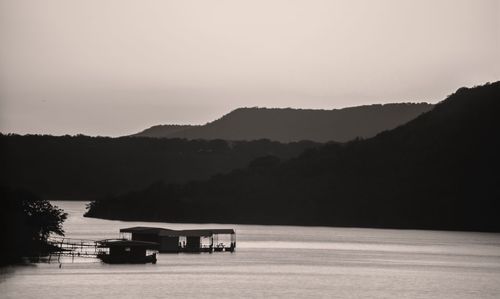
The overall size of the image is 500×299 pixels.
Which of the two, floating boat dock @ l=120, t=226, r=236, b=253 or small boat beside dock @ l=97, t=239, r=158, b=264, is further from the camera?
floating boat dock @ l=120, t=226, r=236, b=253

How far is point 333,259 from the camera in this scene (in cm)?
14700

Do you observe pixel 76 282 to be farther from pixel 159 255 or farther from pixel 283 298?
pixel 159 255

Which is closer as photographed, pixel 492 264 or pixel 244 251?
pixel 492 264

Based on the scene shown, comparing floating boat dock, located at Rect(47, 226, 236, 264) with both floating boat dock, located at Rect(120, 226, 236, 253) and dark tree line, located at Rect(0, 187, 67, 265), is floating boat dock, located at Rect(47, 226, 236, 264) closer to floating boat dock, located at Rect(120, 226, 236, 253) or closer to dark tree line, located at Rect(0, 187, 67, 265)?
floating boat dock, located at Rect(120, 226, 236, 253)

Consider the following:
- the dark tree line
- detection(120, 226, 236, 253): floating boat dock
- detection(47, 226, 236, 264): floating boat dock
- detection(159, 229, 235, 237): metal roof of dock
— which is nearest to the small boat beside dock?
detection(47, 226, 236, 264): floating boat dock

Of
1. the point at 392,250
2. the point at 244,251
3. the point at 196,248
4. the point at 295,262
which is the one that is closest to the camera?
the point at 295,262

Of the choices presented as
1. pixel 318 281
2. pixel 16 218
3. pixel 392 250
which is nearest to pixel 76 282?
pixel 16 218

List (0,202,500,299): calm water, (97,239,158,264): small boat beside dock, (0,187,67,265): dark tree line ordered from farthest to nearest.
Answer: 1. (97,239,158,264): small boat beside dock
2. (0,187,67,265): dark tree line
3. (0,202,500,299): calm water

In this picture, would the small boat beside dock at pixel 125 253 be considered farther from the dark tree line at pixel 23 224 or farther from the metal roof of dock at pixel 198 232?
the metal roof of dock at pixel 198 232

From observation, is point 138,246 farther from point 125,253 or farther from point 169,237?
point 169,237

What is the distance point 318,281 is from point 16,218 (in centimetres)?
2851

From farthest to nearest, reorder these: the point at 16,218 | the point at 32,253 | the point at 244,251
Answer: the point at 244,251, the point at 32,253, the point at 16,218

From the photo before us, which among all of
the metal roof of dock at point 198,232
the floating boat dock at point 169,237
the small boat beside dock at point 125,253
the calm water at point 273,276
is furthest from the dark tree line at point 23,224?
the metal roof of dock at point 198,232

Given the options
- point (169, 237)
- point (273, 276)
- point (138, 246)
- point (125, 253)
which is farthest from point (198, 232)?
point (273, 276)
